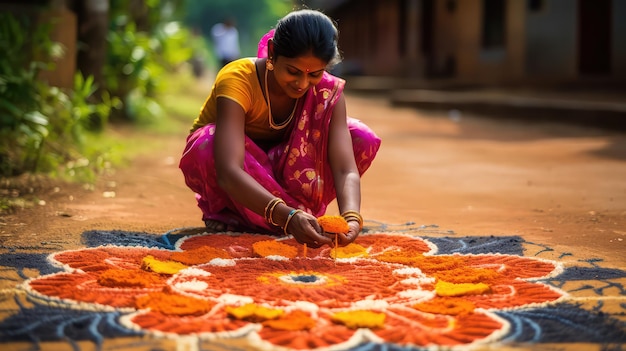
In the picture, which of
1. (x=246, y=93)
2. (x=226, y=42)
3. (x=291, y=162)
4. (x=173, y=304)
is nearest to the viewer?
(x=173, y=304)

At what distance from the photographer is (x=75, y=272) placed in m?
2.37

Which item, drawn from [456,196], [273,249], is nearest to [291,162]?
[273,249]

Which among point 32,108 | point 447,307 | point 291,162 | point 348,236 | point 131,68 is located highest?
point 131,68

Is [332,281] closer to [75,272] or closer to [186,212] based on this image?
[75,272]

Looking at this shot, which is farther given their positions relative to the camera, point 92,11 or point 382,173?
point 92,11

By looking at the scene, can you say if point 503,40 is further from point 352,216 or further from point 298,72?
point 352,216

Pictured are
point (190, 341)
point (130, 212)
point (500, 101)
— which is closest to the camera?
point (190, 341)

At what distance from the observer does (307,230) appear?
2432mm

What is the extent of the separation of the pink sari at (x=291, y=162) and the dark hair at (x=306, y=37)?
12.3 inches

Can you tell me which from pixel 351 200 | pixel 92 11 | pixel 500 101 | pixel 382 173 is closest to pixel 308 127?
pixel 351 200

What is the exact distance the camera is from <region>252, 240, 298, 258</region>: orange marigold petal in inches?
106

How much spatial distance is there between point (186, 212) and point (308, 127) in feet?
3.10

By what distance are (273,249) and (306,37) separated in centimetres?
74

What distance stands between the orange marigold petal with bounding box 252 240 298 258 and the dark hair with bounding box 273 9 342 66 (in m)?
0.66
